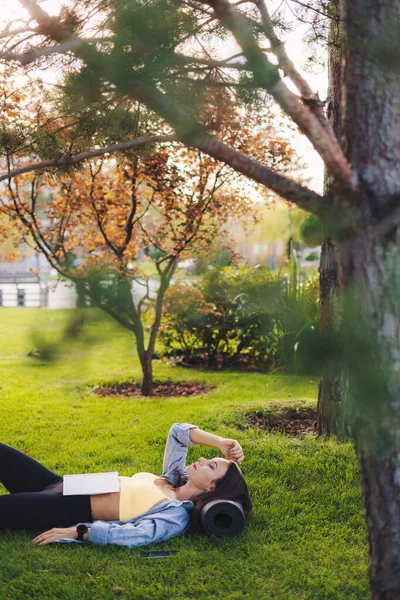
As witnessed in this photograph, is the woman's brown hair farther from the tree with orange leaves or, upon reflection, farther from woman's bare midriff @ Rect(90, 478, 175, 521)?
the tree with orange leaves

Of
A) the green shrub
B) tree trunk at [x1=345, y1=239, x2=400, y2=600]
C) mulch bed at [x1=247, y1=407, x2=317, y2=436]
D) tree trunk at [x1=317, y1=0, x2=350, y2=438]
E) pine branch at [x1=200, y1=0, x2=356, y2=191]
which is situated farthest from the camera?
the green shrub

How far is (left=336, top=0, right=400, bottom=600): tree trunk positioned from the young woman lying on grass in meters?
1.24

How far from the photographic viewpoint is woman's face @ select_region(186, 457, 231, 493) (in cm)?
314

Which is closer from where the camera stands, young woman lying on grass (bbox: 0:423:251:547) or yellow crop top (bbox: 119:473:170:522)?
young woman lying on grass (bbox: 0:423:251:547)

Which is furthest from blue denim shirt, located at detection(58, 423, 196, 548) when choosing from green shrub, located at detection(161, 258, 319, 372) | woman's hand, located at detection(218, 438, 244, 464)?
green shrub, located at detection(161, 258, 319, 372)

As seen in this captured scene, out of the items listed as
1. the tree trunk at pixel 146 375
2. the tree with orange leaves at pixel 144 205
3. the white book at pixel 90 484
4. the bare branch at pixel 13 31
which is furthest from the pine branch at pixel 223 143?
the tree trunk at pixel 146 375

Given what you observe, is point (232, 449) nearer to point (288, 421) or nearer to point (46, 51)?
point (46, 51)

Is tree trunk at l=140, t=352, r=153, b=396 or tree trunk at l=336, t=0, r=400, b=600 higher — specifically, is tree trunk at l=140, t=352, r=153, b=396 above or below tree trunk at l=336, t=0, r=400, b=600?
below

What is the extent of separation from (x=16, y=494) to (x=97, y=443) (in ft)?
5.62

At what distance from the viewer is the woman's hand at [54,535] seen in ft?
9.74

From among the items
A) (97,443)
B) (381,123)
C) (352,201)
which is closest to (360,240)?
(352,201)

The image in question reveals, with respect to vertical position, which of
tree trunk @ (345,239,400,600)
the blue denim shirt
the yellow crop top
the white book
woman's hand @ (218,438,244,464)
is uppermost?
tree trunk @ (345,239,400,600)

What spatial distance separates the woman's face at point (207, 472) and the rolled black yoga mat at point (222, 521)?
0.12 metres

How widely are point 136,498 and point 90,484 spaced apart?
228 millimetres
